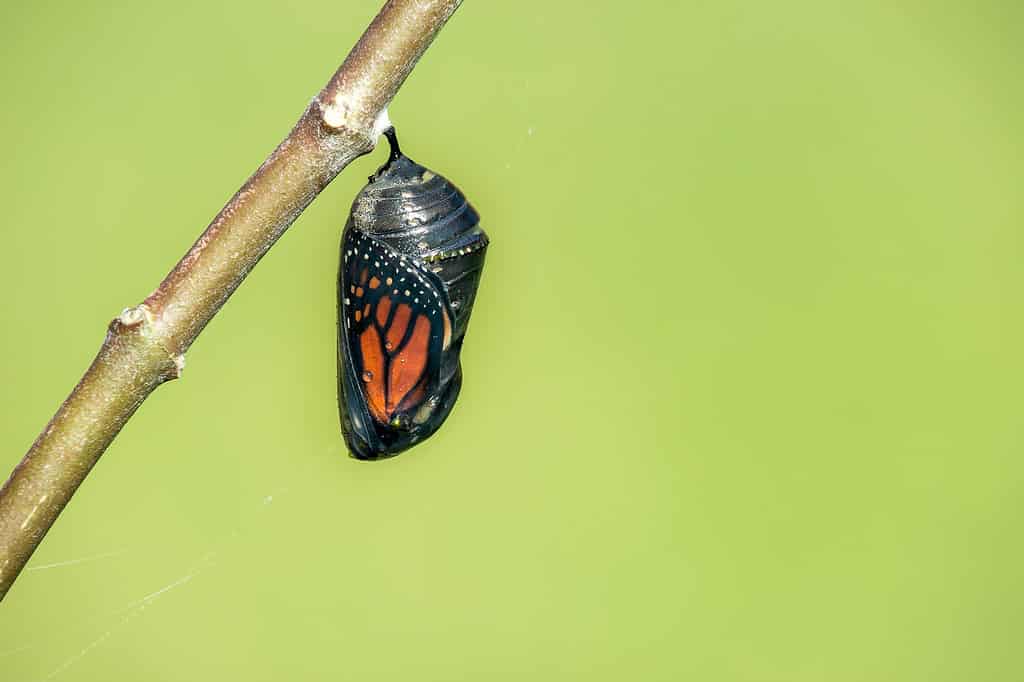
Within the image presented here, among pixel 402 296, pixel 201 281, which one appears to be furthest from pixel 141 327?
pixel 402 296

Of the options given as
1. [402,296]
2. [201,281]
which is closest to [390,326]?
[402,296]

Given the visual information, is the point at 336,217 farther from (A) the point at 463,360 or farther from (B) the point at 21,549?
(B) the point at 21,549

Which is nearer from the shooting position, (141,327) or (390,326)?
(141,327)

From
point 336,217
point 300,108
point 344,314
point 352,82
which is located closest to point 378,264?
point 344,314

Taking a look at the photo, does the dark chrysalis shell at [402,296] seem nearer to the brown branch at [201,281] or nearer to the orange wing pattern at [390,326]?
the orange wing pattern at [390,326]

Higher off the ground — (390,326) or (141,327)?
(390,326)

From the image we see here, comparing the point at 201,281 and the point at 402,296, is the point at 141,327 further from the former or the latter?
the point at 402,296

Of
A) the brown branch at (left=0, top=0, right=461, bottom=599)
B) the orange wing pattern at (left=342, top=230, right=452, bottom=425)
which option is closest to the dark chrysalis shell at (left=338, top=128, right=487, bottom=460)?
the orange wing pattern at (left=342, top=230, right=452, bottom=425)

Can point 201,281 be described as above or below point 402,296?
below
